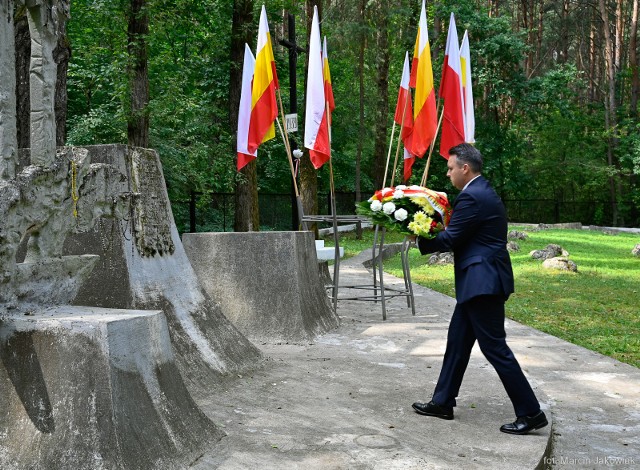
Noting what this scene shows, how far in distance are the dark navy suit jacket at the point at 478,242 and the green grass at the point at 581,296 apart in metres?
3.17

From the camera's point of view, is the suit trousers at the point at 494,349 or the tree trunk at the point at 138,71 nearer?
the suit trousers at the point at 494,349

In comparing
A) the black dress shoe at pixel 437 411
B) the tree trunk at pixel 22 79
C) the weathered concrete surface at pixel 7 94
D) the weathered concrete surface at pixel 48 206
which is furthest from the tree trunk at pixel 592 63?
the weathered concrete surface at pixel 7 94

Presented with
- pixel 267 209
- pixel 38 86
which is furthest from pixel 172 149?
pixel 38 86

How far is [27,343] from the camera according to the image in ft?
Answer: 11.8

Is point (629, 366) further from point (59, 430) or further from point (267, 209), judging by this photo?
point (267, 209)

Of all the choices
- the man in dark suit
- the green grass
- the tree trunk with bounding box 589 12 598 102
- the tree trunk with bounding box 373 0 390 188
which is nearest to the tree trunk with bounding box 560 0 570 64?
Result: the tree trunk with bounding box 589 12 598 102

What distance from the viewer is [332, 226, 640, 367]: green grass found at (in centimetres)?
858

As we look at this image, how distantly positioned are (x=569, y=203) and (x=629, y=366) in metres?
37.6

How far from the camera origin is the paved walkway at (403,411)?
410 cm

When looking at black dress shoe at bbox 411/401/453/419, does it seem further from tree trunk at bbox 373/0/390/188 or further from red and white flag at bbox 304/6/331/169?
tree trunk at bbox 373/0/390/188

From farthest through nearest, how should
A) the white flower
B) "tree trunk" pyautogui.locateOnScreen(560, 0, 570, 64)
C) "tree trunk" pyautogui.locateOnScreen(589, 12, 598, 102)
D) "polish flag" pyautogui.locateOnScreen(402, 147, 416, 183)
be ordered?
"tree trunk" pyautogui.locateOnScreen(560, 0, 570, 64), "tree trunk" pyautogui.locateOnScreen(589, 12, 598, 102), "polish flag" pyautogui.locateOnScreen(402, 147, 416, 183), the white flower

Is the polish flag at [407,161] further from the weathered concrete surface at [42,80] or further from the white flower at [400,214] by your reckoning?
the weathered concrete surface at [42,80]

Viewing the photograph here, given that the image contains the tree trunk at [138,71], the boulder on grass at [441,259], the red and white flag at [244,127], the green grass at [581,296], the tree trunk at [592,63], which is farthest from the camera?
the tree trunk at [592,63]

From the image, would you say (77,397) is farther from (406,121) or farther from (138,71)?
(138,71)
